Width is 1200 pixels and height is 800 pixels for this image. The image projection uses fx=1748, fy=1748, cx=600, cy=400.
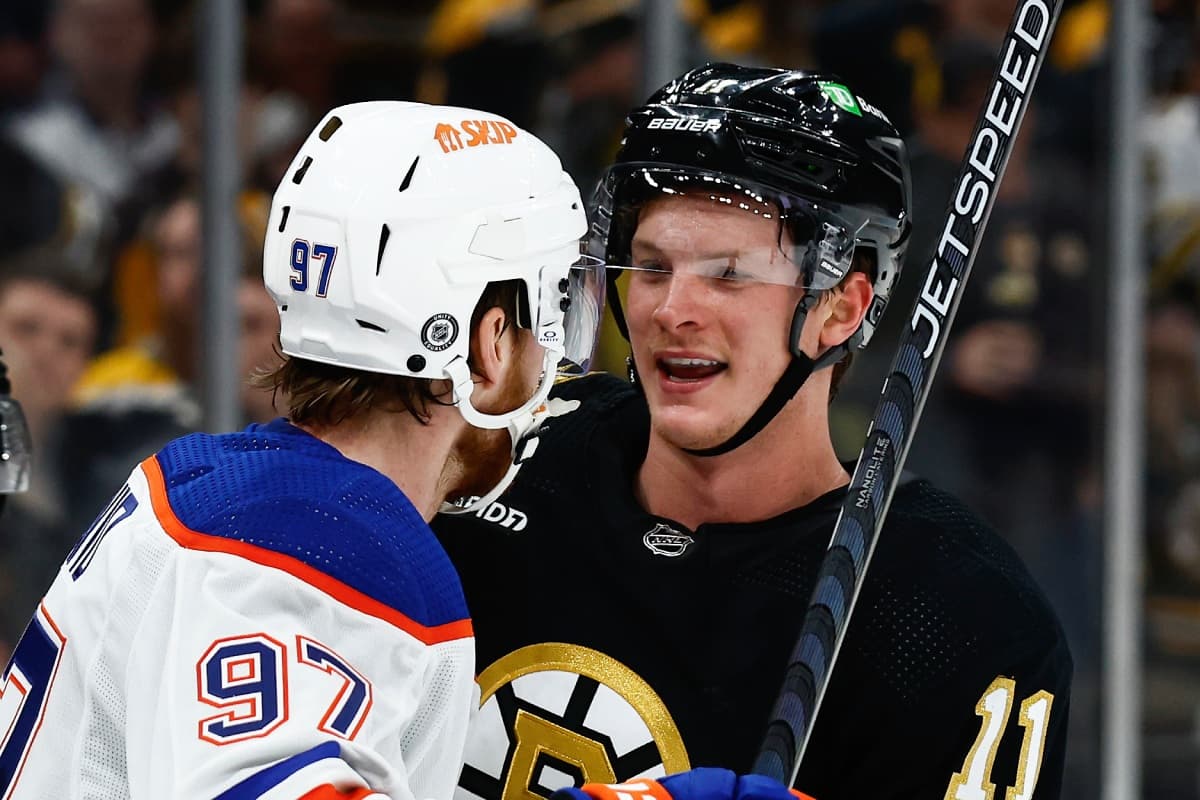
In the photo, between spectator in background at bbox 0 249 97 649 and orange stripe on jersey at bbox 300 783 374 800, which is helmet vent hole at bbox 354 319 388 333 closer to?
orange stripe on jersey at bbox 300 783 374 800

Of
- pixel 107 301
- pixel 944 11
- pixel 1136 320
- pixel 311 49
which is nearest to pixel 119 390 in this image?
pixel 107 301

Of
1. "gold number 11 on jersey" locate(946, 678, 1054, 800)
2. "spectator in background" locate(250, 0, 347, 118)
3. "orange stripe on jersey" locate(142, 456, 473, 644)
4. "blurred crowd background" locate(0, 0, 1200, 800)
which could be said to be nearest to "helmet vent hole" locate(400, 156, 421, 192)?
"orange stripe on jersey" locate(142, 456, 473, 644)

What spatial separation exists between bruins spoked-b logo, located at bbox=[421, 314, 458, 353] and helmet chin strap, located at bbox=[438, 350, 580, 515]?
0.02 metres

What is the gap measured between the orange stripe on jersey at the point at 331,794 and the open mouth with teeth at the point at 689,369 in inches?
28.1

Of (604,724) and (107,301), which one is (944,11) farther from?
(604,724)

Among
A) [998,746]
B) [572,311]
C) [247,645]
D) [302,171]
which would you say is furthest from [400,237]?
[998,746]

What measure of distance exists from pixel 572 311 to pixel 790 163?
0.29 m

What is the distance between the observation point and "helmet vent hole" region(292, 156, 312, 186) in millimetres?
1611

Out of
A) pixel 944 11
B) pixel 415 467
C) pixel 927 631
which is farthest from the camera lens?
pixel 944 11

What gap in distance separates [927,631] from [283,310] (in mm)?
723

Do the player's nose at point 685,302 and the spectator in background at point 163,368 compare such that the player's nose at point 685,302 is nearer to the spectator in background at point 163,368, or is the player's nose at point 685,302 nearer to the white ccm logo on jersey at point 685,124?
the white ccm logo on jersey at point 685,124

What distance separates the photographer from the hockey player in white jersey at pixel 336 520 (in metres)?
1.38

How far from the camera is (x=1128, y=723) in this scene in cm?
456

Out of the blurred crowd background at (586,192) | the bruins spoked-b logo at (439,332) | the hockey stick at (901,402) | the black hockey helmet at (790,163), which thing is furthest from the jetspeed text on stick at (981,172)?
the blurred crowd background at (586,192)
